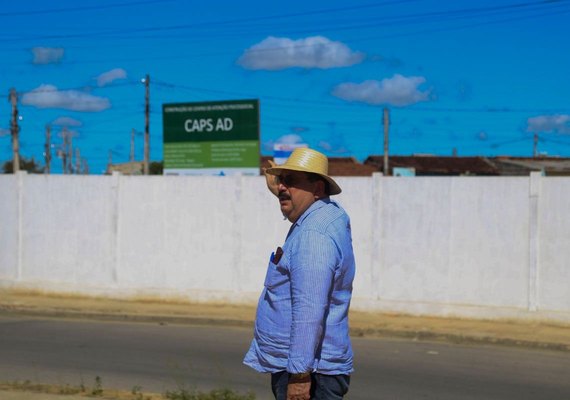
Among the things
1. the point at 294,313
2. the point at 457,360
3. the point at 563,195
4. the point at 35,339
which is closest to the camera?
the point at 294,313

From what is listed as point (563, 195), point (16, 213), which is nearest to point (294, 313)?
point (563, 195)

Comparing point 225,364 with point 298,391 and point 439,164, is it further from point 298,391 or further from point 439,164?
point 439,164

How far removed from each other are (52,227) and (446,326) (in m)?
8.44

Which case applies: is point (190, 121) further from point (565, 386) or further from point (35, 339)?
point (565, 386)

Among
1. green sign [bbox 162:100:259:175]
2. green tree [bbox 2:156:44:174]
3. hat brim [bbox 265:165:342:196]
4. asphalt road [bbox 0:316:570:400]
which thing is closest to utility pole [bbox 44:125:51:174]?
green tree [bbox 2:156:44:174]

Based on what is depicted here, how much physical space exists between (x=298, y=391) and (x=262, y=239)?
10956 mm

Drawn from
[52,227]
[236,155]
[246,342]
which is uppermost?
[236,155]

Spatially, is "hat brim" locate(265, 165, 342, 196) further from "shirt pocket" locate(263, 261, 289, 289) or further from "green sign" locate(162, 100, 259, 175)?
"green sign" locate(162, 100, 259, 175)

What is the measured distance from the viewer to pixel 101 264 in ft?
50.5

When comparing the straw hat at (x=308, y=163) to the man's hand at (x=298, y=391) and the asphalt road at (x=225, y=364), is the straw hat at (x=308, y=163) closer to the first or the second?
the man's hand at (x=298, y=391)

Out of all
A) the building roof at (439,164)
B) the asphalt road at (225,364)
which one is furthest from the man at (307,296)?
the building roof at (439,164)

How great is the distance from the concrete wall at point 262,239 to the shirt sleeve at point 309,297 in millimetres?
9693

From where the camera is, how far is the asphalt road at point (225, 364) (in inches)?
313

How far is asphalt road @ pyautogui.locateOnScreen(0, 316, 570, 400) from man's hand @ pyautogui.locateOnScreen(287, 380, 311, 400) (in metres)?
4.26
